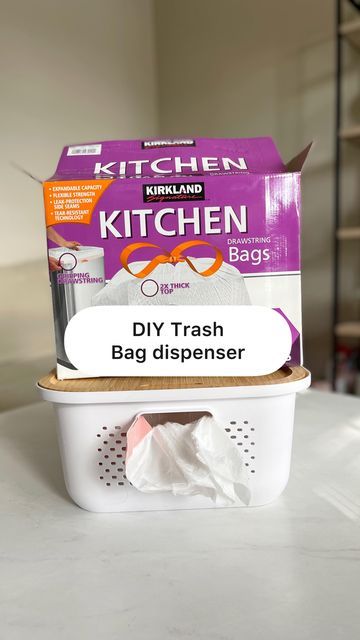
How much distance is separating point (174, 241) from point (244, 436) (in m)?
0.21

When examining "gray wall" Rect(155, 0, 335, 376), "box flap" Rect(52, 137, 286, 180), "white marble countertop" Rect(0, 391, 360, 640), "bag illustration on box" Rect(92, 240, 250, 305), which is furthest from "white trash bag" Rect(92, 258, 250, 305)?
"gray wall" Rect(155, 0, 335, 376)

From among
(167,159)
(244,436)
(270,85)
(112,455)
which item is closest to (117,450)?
(112,455)

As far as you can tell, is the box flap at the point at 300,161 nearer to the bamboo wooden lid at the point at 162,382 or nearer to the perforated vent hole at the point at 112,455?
the bamboo wooden lid at the point at 162,382

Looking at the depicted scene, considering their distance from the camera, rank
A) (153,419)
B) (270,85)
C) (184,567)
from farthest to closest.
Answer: (270,85) → (153,419) → (184,567)

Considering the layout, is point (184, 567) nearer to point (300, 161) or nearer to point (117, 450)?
point (117, 450)

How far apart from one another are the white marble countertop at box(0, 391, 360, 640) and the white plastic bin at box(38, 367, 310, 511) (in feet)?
0.07

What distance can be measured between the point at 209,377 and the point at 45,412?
1.60 feet

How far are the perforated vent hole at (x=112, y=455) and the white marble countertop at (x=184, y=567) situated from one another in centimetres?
4

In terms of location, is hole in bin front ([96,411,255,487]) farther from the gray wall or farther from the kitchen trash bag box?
the gray wall

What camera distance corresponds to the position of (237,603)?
0.39 m

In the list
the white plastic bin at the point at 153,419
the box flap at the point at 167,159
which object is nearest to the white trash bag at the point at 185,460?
the white plastic bin at the point at 153,419

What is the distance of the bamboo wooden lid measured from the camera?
1.64 ft

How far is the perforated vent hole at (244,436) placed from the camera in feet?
1.69

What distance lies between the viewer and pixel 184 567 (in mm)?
441
